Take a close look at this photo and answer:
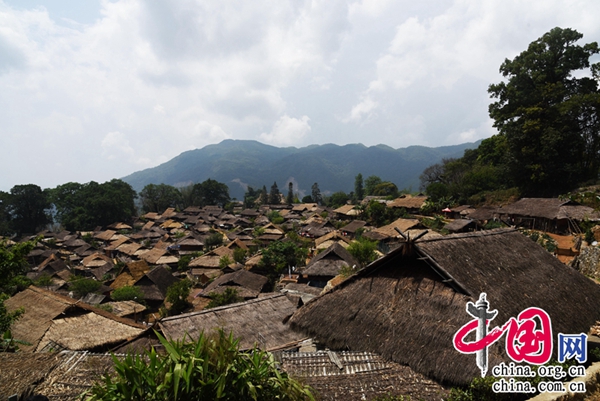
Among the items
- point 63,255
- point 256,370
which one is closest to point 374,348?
point 256,370

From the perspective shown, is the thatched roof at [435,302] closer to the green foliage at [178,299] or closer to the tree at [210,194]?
the green foliage at [178,299]

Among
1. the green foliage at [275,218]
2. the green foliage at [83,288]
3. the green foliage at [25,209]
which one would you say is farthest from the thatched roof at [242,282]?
the green foliage at [25,209]

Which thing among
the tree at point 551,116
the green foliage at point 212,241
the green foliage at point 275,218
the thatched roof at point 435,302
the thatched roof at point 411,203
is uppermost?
the tree at point 551,116

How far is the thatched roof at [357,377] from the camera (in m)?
5.45

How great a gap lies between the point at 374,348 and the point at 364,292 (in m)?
1.35

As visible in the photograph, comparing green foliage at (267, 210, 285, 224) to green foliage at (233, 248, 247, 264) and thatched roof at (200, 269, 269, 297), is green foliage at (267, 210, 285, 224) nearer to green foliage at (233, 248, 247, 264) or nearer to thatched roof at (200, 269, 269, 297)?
green foliage at (233, 248, 247, 264)

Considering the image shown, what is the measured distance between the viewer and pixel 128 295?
67.4 feet

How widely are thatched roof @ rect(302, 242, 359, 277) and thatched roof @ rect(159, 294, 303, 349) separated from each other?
36.0ft

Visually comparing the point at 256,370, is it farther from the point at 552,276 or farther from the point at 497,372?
the point at 552,276

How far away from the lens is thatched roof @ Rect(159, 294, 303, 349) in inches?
375

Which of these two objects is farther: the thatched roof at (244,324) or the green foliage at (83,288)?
the green foliage at (83,288)

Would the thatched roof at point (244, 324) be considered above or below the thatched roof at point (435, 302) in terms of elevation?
below

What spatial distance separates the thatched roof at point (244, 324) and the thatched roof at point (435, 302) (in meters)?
2.11

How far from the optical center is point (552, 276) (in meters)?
9.14
